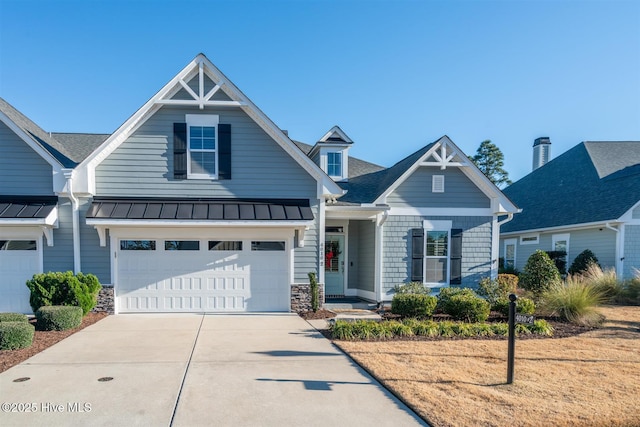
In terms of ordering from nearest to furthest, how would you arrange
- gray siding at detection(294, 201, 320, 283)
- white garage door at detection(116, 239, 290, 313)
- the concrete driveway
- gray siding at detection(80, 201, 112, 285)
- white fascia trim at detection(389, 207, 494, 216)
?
the concrete driveway < gray siding at detection(80, 201, 112, 285) < white garage door at detection(116, 239, 290, 313) < gray siding at detection(294, 201, 320, 283) < white fascia trim at detection(389, 207, 494, 216)

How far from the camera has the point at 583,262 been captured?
14.9 metres

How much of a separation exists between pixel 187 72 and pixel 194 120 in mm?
1256

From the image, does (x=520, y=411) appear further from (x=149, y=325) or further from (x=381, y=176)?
(x=381, y=176)

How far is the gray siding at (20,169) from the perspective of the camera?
987cm

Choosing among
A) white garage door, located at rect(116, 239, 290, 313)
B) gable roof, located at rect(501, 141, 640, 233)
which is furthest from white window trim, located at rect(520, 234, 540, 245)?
white garage door, located at rect(116, 239, 290, 313)

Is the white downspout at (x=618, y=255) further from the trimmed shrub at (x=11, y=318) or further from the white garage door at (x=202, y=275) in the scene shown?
the trimmed shrub at (x=11, y=318)

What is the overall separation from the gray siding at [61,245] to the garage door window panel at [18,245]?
0.37 m

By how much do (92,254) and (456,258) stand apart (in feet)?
34.5

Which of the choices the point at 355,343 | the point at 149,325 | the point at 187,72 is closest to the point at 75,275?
the point at 149,325

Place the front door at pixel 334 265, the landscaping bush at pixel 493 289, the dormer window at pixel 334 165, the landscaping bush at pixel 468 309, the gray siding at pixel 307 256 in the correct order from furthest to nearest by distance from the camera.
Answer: the dormer window at pixel 334 165 < the front door at pixel 334 265 < the landscaping bush at pixel 493 289 < the gray siding at pixel 307 256 < the landscaping bush at pixel 468 309

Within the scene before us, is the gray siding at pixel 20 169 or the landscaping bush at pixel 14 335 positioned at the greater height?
the gray siding at pixel 20 169

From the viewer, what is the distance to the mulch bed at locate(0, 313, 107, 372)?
5.90 m

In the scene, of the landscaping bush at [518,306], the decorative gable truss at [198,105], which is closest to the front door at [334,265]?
the decorative gable truss at [198,105]

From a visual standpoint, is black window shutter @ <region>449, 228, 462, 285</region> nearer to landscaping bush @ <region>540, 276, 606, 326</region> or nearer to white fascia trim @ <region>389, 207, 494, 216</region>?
white fascia trim @ <region>389, 207, 494, 216</region>
